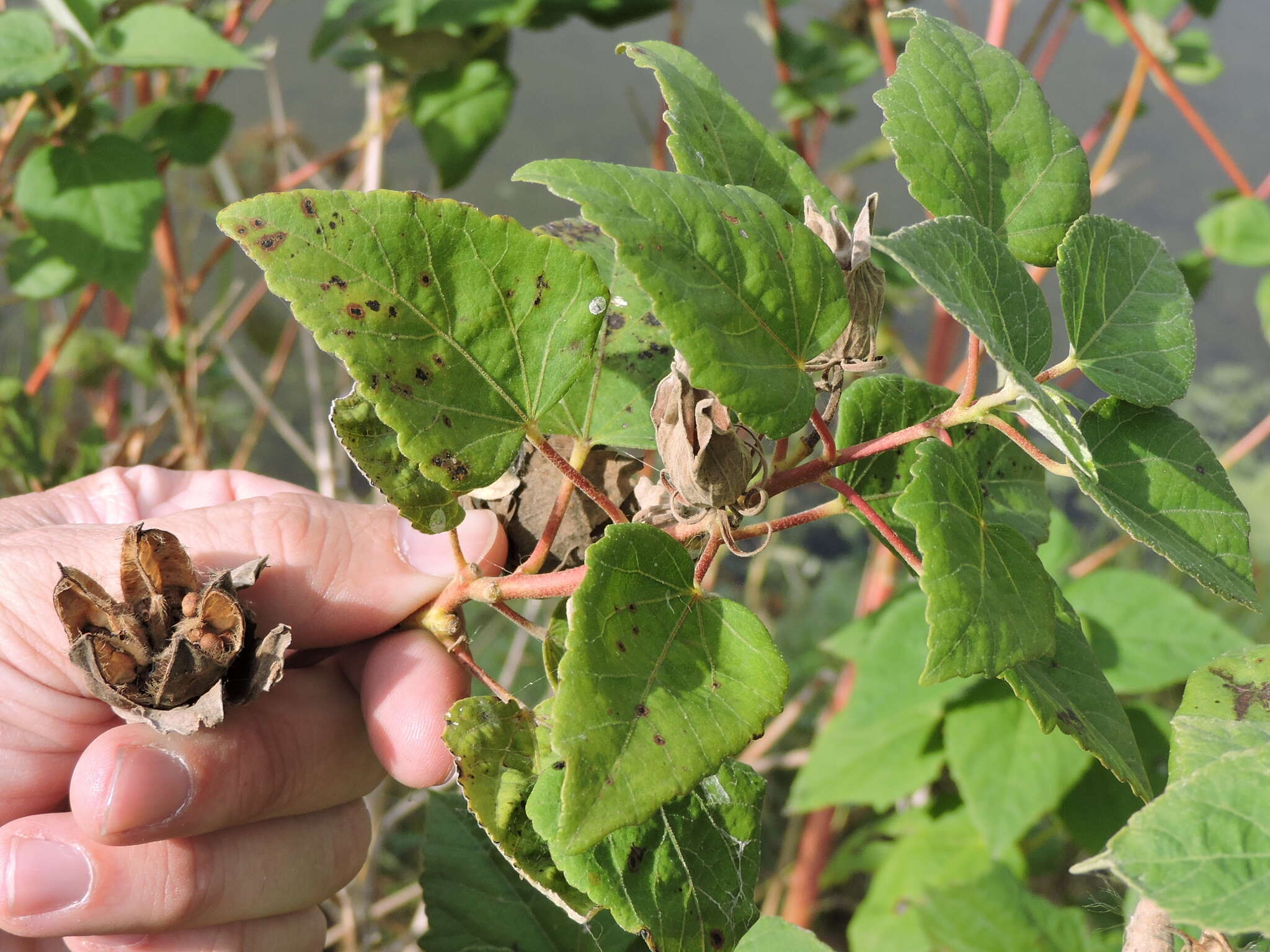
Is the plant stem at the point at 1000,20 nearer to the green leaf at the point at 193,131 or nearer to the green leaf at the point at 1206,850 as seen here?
the green leaf at the point at 193,131

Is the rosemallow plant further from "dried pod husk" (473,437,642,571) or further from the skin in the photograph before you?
the skin

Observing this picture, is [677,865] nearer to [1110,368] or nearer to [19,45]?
[1110,368]

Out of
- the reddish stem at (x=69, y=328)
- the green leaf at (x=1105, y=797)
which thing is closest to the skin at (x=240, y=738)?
the reddish stem at (x=69, y=328)

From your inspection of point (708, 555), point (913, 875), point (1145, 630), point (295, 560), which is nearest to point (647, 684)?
point (708, 555)

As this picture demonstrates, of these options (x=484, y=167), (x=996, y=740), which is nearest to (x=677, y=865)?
(x=996, y=740)

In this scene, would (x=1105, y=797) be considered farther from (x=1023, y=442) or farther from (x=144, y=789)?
(x=144, y=789)

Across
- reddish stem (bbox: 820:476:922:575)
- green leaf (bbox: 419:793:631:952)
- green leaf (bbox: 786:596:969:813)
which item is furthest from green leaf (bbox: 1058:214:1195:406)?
green leaf (bbox: 786:596:969:813)
